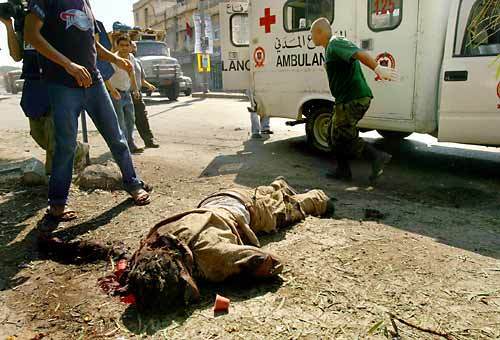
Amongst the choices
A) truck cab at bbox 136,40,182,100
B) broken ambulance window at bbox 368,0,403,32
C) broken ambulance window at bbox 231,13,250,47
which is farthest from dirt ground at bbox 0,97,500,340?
truck cab at bbox 136,40,182,100

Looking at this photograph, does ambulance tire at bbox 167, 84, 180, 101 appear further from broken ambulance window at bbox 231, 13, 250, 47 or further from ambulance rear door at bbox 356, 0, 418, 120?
ambulance rear door at bbox 356, 0, 418, 120

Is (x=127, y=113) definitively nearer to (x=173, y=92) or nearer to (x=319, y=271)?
(x=319, y=271)

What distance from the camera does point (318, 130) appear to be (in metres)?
6.05

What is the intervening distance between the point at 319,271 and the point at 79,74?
2146 mm

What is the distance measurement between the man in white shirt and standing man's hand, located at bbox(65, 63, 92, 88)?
96.2 inches

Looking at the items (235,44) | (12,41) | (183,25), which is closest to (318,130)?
(235,44)

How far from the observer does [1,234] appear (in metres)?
3.19

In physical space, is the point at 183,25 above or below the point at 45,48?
above

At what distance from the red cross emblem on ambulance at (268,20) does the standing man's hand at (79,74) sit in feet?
11.8

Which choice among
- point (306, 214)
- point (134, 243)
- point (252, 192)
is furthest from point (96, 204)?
point (306, 214)

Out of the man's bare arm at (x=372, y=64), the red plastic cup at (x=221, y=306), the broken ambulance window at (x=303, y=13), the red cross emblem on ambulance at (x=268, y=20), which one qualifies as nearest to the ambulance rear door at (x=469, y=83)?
the man's bare arm at (x=372, y=64)

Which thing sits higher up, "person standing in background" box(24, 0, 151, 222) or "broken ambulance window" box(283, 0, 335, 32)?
"broken ambulance window" box(283, 0, 335, 32)

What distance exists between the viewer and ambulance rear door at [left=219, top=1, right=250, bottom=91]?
6.80m

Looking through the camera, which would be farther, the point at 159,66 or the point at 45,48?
the point at 159,66
